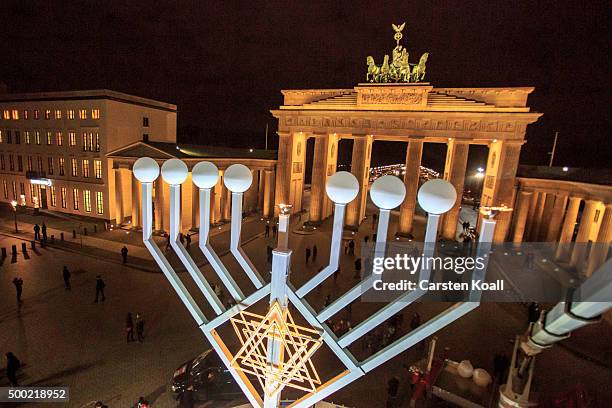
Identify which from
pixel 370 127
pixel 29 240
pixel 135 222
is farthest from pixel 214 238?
pixel 370 127

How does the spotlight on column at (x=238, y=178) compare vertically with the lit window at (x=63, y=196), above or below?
above

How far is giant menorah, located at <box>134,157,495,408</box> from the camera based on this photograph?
3.03 m

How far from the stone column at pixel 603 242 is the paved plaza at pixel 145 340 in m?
5.59

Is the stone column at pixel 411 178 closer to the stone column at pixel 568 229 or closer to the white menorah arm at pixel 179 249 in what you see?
the stone column at pixel 568 229

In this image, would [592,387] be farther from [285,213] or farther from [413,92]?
[413,92]

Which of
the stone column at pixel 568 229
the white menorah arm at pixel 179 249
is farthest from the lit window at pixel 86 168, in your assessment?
the stone column at pixel 568 229

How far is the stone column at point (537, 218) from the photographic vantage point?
2359 centimetres

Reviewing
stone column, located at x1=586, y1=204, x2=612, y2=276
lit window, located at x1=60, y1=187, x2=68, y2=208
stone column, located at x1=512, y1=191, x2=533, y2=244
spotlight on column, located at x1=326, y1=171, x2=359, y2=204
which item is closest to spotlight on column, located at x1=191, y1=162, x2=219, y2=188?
spotlight on column, located at x1=326, y1=171, x2=359, y2=204

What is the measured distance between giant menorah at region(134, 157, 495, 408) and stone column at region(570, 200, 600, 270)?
20.3 meters

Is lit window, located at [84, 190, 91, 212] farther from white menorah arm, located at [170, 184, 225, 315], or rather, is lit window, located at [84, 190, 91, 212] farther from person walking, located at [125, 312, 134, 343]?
white menorah arm, located at [170, 184, 225, 315]

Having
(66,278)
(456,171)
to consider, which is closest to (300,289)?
(66,278)

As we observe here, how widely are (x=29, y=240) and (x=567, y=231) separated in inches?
1362

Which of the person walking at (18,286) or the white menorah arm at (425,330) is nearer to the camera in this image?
the white menorah arm at (425,330)

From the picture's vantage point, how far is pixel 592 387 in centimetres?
903
